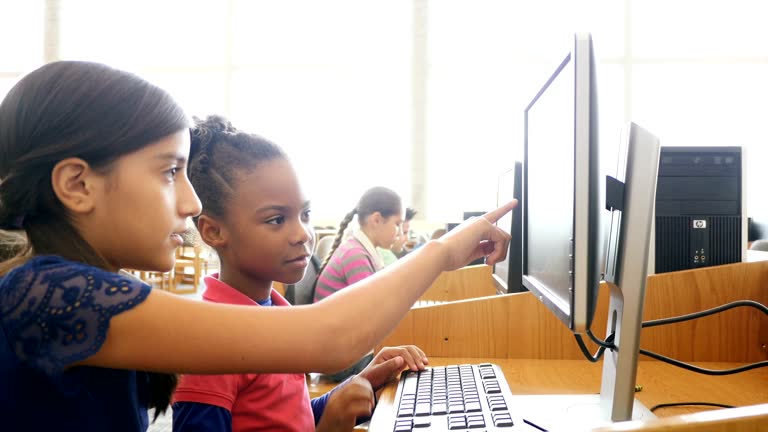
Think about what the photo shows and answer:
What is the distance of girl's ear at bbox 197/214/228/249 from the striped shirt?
1.21 m

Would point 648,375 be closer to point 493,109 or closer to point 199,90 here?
point 493,109

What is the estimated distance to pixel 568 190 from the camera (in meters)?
0.68

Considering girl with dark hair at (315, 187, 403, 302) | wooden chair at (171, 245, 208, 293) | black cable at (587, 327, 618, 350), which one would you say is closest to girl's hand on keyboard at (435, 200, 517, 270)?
black cable at (587, 327, 618, 350)

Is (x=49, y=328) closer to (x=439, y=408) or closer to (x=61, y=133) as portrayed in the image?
(x=61, y=133)

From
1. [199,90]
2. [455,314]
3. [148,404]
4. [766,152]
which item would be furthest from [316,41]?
[148,404]

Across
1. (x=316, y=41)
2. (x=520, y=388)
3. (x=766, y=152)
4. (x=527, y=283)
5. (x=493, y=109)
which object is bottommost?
(x=520, y=388)

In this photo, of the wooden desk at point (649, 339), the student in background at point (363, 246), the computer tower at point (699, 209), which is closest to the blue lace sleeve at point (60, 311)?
the wooden desk at point (649, 339)

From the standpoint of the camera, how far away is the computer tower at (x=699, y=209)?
1.25 metres

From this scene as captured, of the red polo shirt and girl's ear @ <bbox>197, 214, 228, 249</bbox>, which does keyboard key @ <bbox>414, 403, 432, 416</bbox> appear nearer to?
the red polo shirt

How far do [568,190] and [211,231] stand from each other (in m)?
0.57

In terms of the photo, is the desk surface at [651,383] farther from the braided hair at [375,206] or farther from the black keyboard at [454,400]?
the braided hair at [375,206]

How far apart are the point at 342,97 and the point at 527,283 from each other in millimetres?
6263

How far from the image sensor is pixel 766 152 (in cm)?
635

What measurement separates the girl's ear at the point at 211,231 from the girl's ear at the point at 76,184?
0.36 m
